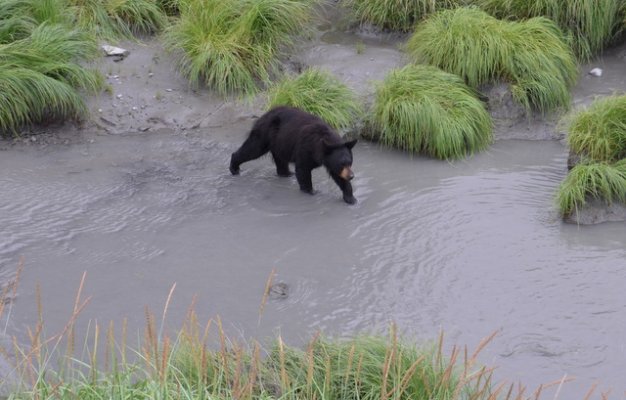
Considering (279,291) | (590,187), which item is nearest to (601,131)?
(590,187)

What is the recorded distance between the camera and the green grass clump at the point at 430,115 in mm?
8344

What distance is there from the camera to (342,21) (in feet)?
34.6

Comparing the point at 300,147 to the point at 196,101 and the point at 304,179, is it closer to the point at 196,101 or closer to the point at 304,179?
the point at 304,179

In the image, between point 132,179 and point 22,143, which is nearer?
point 132,179

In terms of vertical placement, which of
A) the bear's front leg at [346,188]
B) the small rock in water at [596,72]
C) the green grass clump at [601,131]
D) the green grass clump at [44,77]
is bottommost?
the bear's front leg at [346,188]

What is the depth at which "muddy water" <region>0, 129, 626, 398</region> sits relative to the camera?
579 centimetres

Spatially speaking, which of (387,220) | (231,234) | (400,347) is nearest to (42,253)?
(231,234)

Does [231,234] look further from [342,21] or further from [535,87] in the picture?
[342,21]

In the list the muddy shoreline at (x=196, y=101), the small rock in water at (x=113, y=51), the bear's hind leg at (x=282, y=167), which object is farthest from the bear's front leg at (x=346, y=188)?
the small rock in water at (x=113, y=51)

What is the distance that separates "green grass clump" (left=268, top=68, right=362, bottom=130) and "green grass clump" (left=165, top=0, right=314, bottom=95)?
43 cm

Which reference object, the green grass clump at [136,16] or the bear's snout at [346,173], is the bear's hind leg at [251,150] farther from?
the green grass clump at [136,16]

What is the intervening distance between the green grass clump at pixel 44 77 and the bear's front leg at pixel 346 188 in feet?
9.12

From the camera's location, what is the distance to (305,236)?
275 inches

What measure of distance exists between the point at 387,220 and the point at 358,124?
1.75 m
